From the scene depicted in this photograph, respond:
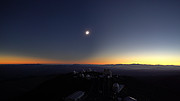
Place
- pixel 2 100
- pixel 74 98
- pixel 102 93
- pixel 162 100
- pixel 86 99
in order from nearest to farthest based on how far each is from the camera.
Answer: pixel 74 98 < pixel 86 99 < pixel 102 93 < pixel 162 100 < pixel 2 100

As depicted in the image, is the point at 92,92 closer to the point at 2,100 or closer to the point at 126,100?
the point at 126,100

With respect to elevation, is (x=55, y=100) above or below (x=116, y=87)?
below

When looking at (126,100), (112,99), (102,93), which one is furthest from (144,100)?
(102,93)

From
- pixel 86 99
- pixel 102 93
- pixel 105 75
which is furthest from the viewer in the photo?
pixel 105 75

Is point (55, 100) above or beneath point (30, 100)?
above

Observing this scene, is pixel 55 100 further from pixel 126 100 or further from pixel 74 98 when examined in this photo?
pixel 126 100

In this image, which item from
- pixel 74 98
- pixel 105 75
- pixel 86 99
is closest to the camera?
pixel 74 98

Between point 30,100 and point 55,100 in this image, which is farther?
point 30,100

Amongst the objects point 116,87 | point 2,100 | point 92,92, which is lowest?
point 2,100

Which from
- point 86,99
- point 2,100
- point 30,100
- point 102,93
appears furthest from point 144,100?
point 2,100
